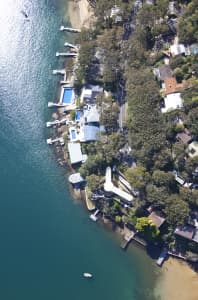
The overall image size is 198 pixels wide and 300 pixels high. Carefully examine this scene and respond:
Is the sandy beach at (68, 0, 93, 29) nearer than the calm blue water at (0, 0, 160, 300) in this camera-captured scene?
No

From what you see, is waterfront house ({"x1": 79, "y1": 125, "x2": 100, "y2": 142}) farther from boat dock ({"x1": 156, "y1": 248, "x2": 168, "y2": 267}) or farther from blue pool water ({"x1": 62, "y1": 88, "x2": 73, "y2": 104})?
boat dock ({"x1": 156, "y1": 248, "x2": 168, "y2": 267})

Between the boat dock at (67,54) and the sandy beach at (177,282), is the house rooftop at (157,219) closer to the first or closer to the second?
the sandy beach at (177,282)

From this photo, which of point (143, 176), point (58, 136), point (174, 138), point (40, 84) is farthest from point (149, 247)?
point (40, 84)

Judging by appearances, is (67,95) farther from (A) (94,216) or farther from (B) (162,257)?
(B) (162,257)

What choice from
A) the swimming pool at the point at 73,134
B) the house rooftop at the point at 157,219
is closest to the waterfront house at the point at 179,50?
the swimming pool at the point at 73,134

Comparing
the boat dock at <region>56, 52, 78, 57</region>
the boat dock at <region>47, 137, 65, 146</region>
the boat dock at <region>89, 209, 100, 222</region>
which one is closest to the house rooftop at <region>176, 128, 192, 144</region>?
the boat dock at <region>89, 209, 100, 222</region>

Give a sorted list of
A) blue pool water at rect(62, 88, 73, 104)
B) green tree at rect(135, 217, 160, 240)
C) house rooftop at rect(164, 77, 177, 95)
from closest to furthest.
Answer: green tree at rect(135, 217, 160, 240) < house rooftop at rect(164, 77, 177, 95) < blue pool water at rect(62, 88, 73, 104)
